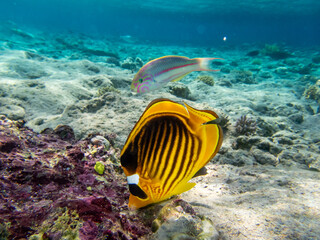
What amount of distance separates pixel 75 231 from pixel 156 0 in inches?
1965

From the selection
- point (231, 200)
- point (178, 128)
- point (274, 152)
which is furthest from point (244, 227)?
point (274, 152)

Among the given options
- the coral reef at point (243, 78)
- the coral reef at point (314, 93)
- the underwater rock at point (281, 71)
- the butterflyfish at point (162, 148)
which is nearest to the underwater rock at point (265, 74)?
the underwater rock at point (281, 71)

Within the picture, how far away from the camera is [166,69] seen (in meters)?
2.68

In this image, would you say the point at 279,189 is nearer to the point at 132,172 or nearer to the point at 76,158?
the point at 132,172

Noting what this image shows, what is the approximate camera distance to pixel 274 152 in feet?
10.8

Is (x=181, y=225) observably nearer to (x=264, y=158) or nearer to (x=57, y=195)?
(x=57, y=195)

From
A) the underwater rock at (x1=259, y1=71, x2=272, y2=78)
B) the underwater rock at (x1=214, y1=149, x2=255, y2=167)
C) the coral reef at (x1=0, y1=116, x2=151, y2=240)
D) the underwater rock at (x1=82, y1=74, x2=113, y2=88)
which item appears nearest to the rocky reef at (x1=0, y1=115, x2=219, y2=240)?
the coral reef at (x1=0, y1=116, x2=151, y2=240)

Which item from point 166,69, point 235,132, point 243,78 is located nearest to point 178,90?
point 235,132

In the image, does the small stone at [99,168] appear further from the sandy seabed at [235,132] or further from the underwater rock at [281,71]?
the underwater rock at [281,71]

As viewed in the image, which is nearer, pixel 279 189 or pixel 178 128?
pixel 178 128

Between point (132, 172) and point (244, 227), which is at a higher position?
point (132, 172)

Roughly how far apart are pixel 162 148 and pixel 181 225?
66 centimetres

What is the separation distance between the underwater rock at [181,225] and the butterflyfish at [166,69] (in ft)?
6.33

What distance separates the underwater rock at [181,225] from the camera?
1094 mm
